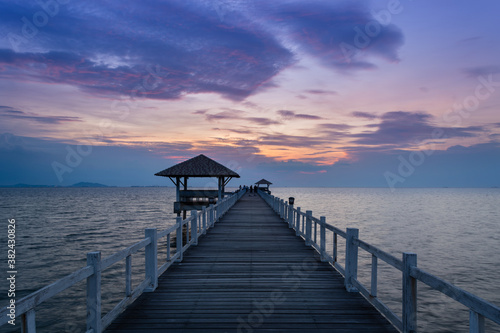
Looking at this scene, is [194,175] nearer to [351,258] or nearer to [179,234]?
[179,234]

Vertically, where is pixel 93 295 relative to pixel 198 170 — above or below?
below

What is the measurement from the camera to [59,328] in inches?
439

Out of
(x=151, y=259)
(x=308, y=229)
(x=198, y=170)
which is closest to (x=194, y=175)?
(x=198, y=170)

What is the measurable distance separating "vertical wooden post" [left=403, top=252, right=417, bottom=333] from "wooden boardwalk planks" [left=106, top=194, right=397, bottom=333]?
1.88 ft

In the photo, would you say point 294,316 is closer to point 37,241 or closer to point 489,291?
point 489,291

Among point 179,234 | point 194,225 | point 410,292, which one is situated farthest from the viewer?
point 194,225

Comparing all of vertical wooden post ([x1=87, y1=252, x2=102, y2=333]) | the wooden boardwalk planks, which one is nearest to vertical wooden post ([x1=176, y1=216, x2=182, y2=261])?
the wooden boardwalk planks

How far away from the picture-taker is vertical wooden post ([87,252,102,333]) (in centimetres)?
412

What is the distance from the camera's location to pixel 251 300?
5.90 meters

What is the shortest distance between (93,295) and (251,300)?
2745 mm

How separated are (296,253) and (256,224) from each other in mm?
6971

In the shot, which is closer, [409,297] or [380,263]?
[409,297]

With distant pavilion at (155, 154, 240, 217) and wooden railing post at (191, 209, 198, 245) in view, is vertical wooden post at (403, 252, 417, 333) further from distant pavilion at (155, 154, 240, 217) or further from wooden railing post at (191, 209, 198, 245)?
distant pavilion at (155, 154, 240, 217)

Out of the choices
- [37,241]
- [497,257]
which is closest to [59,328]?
[37,241]
